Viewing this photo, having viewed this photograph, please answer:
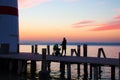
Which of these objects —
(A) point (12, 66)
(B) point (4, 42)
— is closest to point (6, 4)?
(B) point (4, 42)

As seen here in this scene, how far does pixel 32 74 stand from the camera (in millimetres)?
30109

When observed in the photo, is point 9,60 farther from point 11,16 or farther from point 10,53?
A: point 11,16

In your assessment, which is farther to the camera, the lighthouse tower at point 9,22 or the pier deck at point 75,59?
the lighthouse tower at point 9,22

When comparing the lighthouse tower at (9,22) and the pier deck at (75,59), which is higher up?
the lighthouse tower at (9,22)

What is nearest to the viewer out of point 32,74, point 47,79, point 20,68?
point 47,79

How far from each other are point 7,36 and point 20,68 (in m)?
4.30

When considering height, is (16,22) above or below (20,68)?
above

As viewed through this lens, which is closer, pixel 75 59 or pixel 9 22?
pixel 75 59

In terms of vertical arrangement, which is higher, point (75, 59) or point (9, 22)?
point (9, 22)

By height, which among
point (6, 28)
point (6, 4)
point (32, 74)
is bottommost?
point (32, 74)

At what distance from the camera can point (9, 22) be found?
3050 centimetres

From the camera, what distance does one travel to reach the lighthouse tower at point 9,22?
30.1m

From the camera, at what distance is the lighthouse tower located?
30.1 metres

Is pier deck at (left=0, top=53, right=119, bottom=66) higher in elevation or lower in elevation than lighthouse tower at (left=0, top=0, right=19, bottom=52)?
lower
